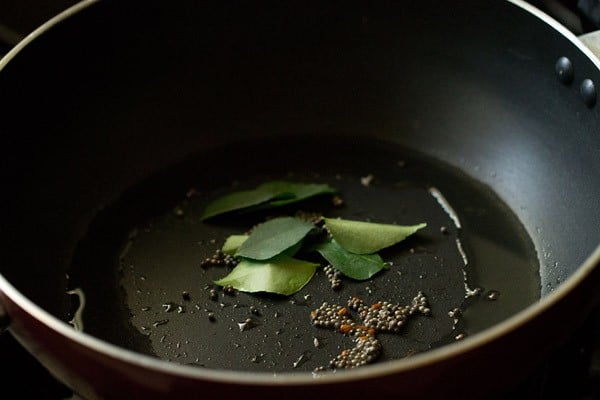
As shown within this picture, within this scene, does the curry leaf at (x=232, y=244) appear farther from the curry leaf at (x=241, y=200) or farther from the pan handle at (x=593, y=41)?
the pan handle at (x=593, y=41)

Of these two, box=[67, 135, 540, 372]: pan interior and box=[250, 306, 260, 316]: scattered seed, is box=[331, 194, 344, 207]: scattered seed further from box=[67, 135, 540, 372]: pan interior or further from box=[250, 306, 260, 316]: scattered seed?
box=[250, 306, 260, 316]: scattered seed

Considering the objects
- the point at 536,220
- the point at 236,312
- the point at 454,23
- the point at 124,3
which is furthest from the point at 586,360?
the point at 124,3

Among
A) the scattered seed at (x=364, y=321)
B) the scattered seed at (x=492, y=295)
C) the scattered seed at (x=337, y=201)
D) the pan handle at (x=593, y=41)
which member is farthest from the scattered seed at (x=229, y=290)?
the pan handle at (x=593, y=41)

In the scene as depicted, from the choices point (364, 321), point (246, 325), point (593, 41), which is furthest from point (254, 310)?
point (593, 41)

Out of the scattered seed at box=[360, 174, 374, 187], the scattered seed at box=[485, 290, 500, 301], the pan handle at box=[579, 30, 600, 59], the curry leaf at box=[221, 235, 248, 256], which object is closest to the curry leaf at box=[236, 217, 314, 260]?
the curry leaf at box=[221, 235, 248, 256]

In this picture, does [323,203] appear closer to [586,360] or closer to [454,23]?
[454,23]
